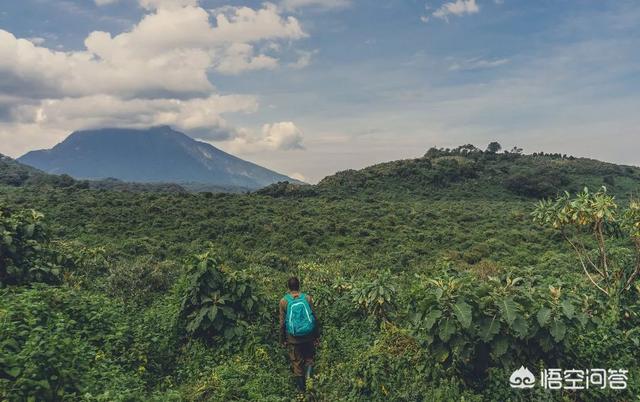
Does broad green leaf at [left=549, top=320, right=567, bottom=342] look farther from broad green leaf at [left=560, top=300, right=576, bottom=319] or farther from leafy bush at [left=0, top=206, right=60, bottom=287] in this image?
leafy bush at [left=0, top=206, right=60, bottom=287]

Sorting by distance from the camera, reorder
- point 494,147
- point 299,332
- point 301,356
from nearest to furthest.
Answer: point 299,332, point 301,356, point 494,147

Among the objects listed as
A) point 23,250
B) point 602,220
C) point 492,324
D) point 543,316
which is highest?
point 602,220

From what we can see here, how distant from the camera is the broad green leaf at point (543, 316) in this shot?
5219mm

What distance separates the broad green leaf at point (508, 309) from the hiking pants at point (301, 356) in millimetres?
3008

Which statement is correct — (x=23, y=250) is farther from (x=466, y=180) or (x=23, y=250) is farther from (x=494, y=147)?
(x=494, y=147)

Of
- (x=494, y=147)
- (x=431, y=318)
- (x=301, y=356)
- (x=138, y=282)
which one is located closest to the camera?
(x=431, y=318)

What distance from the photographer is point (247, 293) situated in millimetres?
8023

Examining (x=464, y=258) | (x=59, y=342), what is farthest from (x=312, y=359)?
(x=464, y=258)

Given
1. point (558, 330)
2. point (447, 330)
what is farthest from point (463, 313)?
point (558, 330)

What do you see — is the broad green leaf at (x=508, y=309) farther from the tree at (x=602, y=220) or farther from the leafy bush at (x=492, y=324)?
the tree at (x=602, y=220)

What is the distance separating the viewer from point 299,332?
6.79m

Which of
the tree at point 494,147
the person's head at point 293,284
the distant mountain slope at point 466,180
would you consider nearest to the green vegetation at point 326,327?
the person's head at point 293,284

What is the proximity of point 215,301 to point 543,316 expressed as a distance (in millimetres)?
5084

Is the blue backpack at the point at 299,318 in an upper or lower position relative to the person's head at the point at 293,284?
lower
